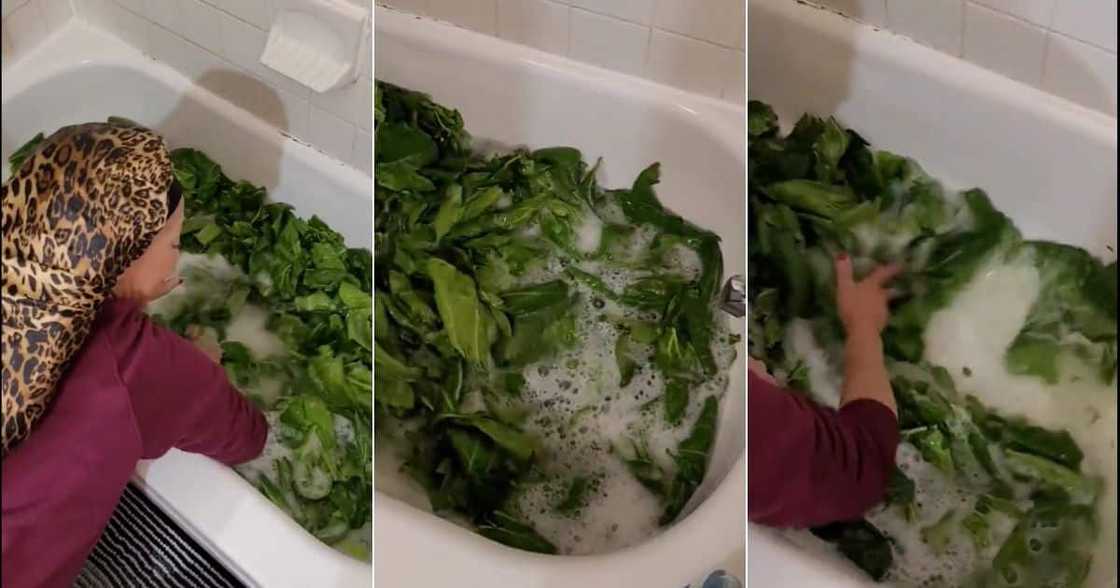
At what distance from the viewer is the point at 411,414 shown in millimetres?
1239

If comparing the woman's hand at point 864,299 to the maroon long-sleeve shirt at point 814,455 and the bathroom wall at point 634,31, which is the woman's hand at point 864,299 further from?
the bathroom wall at point 634,31

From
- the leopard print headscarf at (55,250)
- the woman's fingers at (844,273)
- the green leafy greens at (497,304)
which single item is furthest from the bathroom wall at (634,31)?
the leopard print headscarf at (55,250)

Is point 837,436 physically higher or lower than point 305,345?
higher

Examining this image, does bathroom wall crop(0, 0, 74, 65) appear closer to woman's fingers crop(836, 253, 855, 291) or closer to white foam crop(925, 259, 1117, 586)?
woman's fingers crop(836, 253, 855, 291)

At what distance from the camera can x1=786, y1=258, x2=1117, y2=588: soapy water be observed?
1.06 m

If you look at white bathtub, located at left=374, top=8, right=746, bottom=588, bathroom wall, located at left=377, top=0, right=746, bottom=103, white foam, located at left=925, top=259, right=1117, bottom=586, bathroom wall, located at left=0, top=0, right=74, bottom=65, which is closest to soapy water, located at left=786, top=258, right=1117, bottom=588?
white foam, located at left=925, top=259, right=1117, bottom=586

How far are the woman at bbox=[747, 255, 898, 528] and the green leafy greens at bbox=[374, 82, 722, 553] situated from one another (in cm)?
12

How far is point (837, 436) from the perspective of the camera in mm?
1053

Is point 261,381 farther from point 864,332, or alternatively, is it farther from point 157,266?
point 864,332

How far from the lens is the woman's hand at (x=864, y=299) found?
108 centimetres

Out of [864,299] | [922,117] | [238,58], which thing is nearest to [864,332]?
[864,299]

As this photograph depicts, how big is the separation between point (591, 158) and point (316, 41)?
1.25 feet

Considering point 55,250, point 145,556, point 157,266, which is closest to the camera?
point 55,250

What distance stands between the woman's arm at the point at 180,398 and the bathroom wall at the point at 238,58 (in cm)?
26
